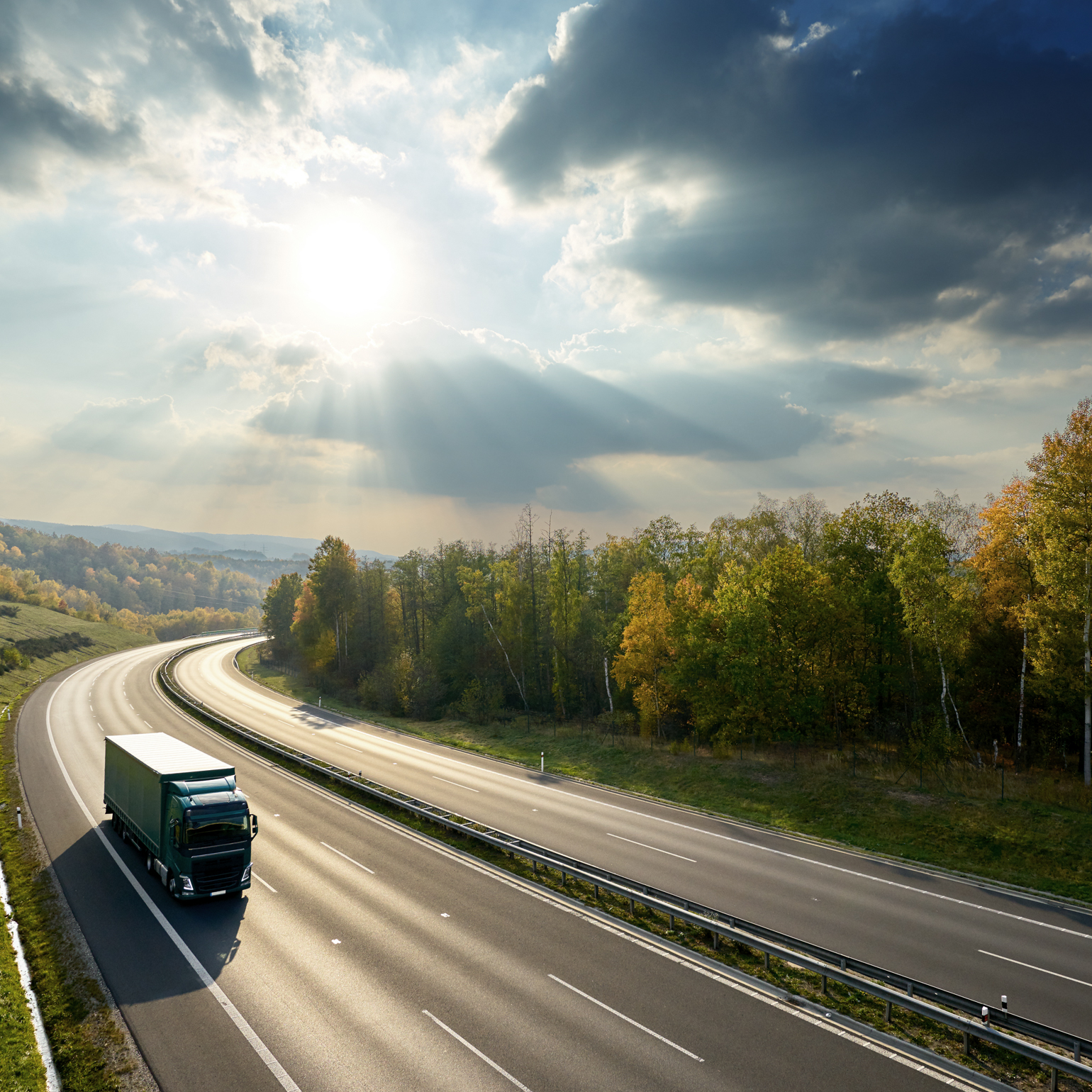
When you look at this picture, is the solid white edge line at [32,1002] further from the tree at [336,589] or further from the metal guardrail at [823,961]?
the tree at [336,589]

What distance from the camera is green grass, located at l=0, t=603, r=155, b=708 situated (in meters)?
66.9

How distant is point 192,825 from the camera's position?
18.2 metres

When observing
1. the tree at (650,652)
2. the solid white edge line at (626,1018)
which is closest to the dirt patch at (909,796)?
the tree at (650,652)

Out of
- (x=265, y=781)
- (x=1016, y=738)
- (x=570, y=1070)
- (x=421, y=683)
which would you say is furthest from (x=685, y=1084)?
(x=421, y=683)

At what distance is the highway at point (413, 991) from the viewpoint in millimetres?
11664

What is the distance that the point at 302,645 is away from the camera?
86688 mm

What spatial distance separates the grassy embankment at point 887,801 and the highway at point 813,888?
224 cm

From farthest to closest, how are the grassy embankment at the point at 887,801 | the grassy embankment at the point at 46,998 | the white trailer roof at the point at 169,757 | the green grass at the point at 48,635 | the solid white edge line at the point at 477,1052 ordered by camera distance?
the green grass at the point at 48,635
the grassy embankment at the point at 887,801
the white trailer roof at the point at 169,757
the grassy embankment at the point at 46,998
the solid white edge line at the point at 477,1052

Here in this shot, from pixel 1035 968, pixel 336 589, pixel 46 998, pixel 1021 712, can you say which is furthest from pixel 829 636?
pixel 336 589

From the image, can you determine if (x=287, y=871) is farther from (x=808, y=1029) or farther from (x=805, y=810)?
(x=805, y=810)

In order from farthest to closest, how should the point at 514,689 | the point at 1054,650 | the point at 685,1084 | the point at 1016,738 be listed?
the point at 514,689 < the point at 1016,738 < the point at 1054,650 < the point at 685,1084

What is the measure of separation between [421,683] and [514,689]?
991cm

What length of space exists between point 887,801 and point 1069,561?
1364 cm

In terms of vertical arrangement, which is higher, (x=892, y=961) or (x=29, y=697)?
(x=892, y=961)
